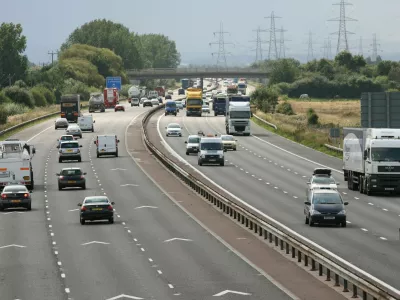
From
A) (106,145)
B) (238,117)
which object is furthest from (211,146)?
(238,117)

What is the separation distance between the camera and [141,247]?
48500 millimetres

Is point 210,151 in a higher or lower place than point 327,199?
lower

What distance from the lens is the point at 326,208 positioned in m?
53.8

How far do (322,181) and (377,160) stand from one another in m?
6.04

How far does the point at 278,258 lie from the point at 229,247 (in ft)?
13.5

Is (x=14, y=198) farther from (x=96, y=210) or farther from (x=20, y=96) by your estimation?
(x=20, y=96)

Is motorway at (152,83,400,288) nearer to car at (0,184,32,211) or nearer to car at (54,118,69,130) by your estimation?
car at (0,184,32,211)

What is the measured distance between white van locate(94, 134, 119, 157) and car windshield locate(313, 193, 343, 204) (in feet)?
163

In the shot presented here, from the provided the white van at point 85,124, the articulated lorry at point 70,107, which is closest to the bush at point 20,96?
the articulated lorry at point 70,107

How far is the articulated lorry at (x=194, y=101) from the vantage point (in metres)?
163

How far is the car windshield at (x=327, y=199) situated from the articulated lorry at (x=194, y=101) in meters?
108

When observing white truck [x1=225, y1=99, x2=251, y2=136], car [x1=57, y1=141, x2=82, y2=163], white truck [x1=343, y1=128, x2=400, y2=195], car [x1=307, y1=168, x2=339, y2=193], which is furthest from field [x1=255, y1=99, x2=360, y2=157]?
car [x1=307, y1=168, x2=339, y2=193]

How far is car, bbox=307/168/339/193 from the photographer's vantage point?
5748 centimetres

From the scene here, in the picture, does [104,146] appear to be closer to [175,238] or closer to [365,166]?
[365,166]
